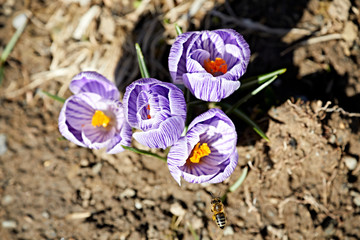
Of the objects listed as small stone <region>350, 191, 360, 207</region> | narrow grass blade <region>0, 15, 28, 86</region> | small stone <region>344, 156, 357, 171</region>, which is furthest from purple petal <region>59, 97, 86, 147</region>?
small stone <region>350, 191, 360, 207</region>

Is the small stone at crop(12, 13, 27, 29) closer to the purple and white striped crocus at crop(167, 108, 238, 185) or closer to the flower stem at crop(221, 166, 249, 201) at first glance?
the purple and white striped crocus at crop(167, 108, 238, 185)

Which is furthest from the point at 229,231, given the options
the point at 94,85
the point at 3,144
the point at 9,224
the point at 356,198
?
the point at 3,144

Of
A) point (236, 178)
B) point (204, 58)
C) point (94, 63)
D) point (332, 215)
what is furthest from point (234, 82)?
point (94, 63)

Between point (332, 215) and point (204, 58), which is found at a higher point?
point (204, 58)

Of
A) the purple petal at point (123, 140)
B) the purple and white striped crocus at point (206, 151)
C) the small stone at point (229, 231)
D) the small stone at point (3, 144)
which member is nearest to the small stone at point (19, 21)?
the small stone at point (3, 144)

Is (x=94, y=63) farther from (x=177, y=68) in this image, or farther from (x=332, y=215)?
(x=332, y=215)

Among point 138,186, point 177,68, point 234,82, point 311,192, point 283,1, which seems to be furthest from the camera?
point 283,1
